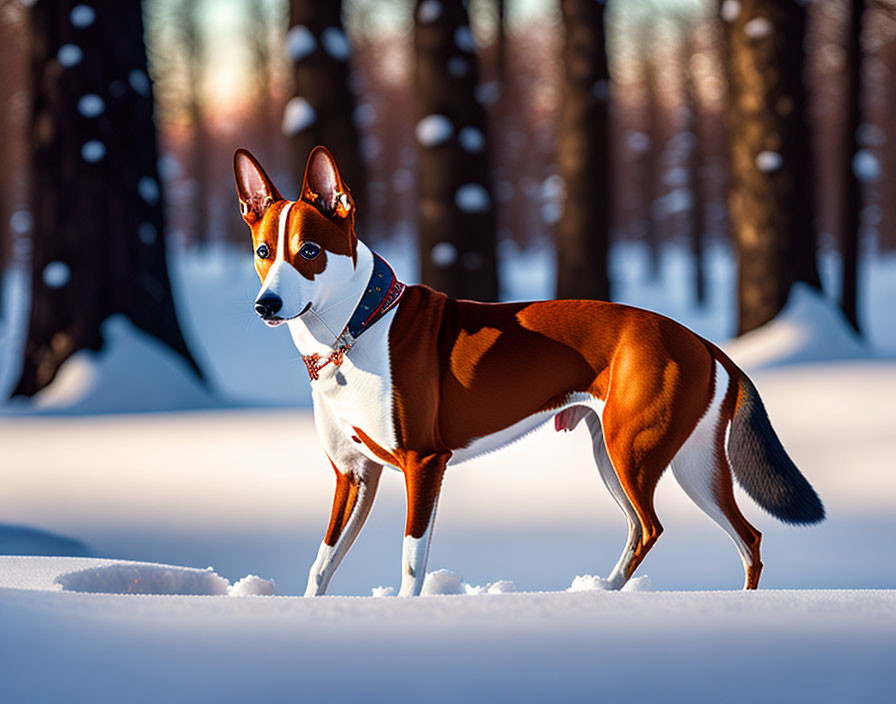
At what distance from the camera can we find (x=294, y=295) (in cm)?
343

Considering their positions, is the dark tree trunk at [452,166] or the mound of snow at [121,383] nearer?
the mound of snow at [121,383]

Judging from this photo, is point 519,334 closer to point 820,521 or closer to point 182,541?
point 820,521

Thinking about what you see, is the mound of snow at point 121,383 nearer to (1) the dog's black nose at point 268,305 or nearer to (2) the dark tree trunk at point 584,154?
(2) the dark tree trunk at point 584,154

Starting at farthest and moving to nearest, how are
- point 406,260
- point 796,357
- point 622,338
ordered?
point 406,260
point 796,357
point 622,338

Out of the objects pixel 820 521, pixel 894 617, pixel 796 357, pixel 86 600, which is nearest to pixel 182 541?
pixel 86 600

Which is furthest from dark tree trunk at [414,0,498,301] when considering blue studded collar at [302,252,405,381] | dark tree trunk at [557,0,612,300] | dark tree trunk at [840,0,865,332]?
dark tree trunk at [840,0,865,332]

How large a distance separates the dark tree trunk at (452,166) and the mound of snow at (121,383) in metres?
2.10

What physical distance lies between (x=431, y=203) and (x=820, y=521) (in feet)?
17.0

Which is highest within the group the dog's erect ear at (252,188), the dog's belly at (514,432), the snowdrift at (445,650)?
the dog's erect ear at (252,188)

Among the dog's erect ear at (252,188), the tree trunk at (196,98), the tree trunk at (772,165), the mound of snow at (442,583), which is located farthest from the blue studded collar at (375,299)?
the tree trunk at (196,98)

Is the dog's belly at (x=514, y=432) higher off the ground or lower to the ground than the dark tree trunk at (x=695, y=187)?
higher

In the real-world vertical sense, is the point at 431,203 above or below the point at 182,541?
above

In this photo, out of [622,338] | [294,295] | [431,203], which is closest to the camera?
[294,295]

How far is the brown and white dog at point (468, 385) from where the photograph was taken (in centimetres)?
359
